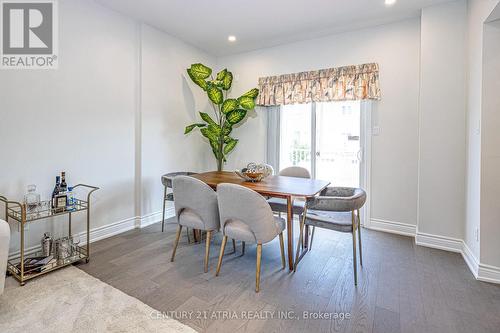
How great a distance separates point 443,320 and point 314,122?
9.55 ft

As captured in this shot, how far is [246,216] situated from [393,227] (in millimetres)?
2440

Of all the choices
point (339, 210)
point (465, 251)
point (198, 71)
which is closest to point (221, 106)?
point (198, 71)

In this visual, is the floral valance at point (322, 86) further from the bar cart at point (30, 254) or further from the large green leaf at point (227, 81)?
the bar cart at point (30, 254)

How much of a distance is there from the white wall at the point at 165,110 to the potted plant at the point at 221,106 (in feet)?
0.76

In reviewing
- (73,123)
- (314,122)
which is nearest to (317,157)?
(314,122)

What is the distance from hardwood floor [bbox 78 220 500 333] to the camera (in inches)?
66.5

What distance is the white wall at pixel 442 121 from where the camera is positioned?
2766mm

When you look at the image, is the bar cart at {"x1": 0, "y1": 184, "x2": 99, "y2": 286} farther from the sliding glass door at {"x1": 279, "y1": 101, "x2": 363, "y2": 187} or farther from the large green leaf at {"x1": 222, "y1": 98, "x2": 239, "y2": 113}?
the sliding glass door at {"x1": 279, "y1": 101, "x2": 363, "y2": 187}

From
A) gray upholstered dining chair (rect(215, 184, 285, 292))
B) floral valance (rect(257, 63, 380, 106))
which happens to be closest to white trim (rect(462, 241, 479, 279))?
gray upholstered dining chair (rect(215, 184, 285, 292))

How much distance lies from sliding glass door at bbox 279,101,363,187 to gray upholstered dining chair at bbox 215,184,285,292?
209 centimetres

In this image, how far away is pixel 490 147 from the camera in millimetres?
2164

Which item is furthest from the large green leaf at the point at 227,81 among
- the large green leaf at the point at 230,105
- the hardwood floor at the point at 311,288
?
the hardwood floor at the point at 311,288

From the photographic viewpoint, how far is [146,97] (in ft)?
11.6

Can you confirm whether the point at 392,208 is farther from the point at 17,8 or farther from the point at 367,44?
the point at 17,8
